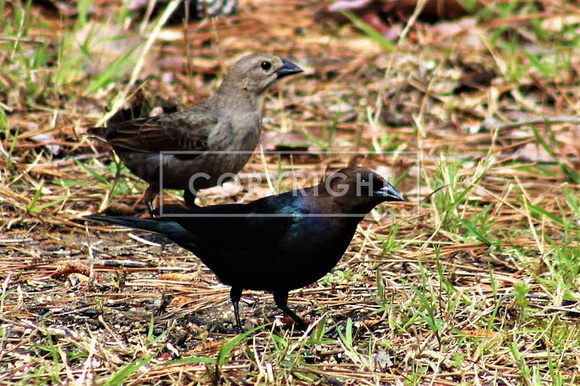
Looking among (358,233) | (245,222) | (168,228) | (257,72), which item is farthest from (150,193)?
(245,222)

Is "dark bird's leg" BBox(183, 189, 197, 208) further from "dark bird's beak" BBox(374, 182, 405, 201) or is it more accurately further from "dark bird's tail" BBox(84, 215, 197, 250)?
"dark bird's beak" BBox(374, 182, 405, 201)

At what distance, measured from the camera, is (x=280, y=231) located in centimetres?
361

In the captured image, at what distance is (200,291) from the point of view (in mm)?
4121

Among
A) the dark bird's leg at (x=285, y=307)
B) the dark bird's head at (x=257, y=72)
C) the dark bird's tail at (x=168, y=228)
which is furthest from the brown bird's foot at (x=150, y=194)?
the dark bird's leg at (x=285, y=307)

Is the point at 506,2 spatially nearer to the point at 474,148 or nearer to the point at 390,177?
the point at 474,148

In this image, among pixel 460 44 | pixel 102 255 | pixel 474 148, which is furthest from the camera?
pixel 460 44

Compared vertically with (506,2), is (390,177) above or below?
below

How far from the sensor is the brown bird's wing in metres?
5.39

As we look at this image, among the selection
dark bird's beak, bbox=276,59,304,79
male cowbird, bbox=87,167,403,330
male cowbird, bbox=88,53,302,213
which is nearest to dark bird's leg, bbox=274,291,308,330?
male cowbird, bbox=87,167,403,330

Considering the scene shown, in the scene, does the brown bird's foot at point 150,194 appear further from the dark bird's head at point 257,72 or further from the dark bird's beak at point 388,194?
the dark bird's beak at point 388,194

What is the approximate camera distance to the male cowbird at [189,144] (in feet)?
17.5

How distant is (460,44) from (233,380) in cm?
573

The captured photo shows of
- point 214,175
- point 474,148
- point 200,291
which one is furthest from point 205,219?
point 474,148

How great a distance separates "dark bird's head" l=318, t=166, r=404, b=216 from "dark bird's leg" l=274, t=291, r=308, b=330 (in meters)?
0.47
